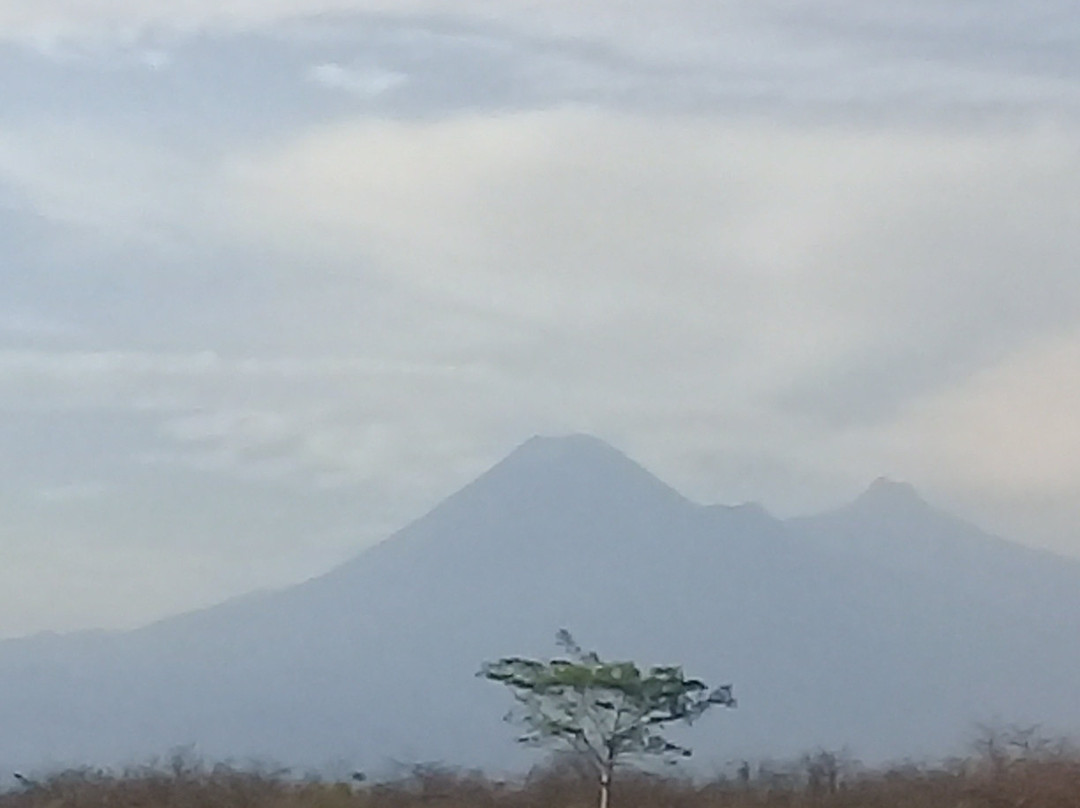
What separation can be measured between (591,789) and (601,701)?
7483 mm

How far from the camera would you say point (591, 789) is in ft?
104

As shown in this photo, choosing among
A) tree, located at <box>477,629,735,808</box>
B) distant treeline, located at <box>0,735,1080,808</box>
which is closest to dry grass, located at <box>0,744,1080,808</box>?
distant treeline, located at <box>0,735,1080,808</box>

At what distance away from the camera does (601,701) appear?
80.6 feet

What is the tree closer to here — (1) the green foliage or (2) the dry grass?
(1) the green foliage

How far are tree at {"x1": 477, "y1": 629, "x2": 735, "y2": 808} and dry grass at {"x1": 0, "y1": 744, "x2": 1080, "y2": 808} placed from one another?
19.5 feet

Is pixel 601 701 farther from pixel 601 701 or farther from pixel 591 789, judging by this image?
pixel 591 789

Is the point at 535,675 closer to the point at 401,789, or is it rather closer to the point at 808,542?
the point at 401,789

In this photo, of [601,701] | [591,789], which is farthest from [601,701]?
[591,789]

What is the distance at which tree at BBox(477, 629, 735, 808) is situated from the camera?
24375 millimetres

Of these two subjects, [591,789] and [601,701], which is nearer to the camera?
[601,701]

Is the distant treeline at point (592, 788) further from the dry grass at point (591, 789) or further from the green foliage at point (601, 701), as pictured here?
the green foliage at point (601, 701)

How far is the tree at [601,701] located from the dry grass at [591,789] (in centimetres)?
595

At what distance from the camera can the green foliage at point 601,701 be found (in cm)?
2438

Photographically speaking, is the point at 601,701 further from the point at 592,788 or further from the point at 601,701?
the point at 592,788
